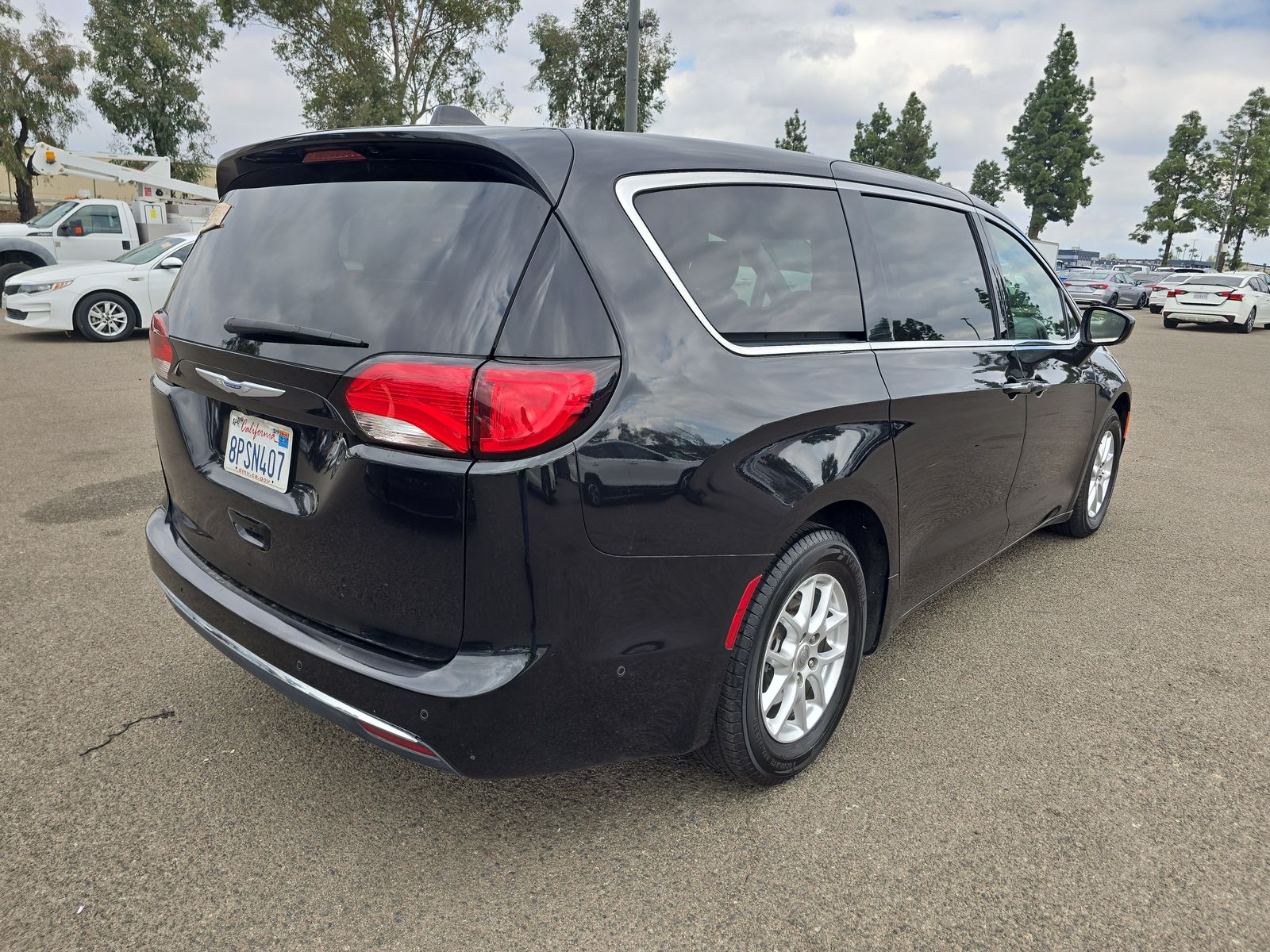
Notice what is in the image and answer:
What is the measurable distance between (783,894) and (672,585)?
835 mm

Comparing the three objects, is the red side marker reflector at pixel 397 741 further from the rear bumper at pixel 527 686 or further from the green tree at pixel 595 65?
the green tree at pixel 595 65

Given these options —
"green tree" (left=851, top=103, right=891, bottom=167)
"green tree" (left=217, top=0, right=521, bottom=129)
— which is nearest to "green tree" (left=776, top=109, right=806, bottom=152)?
"green tree" (left=851, top=103, right=891, bottom=167)

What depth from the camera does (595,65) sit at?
29.2 meters

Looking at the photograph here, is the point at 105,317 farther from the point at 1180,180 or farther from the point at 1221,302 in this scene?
the point at 1180,180

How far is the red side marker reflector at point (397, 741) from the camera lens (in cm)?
204

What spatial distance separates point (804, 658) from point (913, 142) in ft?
193

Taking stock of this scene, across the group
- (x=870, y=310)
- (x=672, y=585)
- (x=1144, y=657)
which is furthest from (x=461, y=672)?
(x=1144, y=657)

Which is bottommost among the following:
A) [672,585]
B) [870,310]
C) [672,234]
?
[672,585]

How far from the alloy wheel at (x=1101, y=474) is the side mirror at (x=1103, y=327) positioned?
0.64 m

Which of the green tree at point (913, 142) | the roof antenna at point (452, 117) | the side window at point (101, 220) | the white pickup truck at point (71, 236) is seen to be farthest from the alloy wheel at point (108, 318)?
the green tree at point (913, 142)

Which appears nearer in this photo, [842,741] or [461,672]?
[461,672]

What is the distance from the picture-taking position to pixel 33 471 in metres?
5.86

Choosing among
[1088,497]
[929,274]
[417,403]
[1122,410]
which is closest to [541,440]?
[417,403]

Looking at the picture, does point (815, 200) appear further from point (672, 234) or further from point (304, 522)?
point (304, 522)
